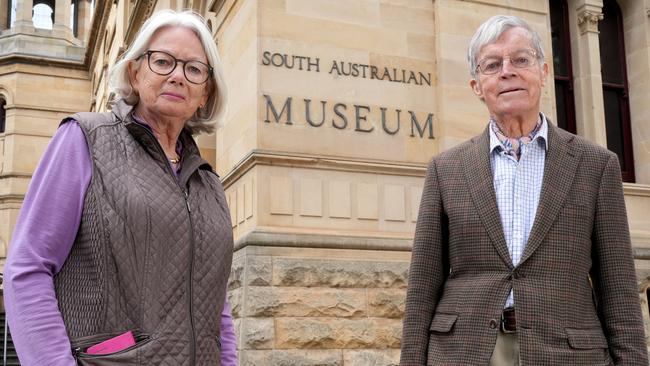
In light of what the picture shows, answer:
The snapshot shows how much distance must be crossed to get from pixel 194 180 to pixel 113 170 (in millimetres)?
325

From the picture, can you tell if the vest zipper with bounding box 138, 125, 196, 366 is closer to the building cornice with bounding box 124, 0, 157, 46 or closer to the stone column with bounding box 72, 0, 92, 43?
the building cornice with bounding box 124, 0, 157, 46

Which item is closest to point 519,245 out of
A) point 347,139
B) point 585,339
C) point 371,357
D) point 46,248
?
point 585,339

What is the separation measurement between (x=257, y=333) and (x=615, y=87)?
21.0 feet

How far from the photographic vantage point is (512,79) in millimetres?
2967

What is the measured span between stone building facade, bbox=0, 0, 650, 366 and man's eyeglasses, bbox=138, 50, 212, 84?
5109mm

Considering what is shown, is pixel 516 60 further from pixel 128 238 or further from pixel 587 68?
pixel 587 68

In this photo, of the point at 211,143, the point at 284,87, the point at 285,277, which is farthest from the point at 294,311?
the point at 211,143

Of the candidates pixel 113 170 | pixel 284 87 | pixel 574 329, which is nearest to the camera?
Result: pixel 113 170

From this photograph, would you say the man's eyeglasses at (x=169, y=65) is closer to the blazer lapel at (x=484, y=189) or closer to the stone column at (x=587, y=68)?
the blazer lapel at (x=484, y=189)

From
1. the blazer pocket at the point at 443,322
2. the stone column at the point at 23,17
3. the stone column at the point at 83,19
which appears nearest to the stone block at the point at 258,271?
the blazer pocket at the point at 443,322

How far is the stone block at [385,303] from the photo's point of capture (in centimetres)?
795

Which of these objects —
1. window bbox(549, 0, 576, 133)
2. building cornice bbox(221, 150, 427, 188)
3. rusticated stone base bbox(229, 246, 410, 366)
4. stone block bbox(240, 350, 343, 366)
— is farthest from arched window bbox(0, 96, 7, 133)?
stone block bbox(240, 350, 343, 366)

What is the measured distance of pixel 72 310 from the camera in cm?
216

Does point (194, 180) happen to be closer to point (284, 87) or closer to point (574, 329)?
point (574, 329)
